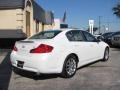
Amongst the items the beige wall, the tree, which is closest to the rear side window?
the beige wall

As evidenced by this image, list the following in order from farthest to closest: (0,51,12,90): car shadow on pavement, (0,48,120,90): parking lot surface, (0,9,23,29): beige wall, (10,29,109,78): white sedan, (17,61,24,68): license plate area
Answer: (0,9,23,29): beige wall
(17,61,24,68): license plate area
(10,29,109,78): white sedan
(0,51,12,90): car shadow on pavement
(0,48,120,90): parking lot surface

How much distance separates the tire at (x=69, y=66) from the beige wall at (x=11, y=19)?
10155mm

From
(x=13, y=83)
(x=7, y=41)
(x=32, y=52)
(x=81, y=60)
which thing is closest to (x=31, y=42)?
(x=32, y=52)

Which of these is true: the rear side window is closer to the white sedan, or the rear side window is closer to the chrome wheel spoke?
the white sedan

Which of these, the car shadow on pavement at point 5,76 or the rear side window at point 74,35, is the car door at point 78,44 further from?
the car shadow on pavement at point 5,76

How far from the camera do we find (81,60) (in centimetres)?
866

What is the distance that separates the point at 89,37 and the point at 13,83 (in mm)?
3634

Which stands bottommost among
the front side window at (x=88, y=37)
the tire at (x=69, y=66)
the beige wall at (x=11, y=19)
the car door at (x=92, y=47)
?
the tire at (x=69, y=66)

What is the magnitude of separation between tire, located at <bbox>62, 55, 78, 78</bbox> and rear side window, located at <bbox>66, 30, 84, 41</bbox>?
2.17ft

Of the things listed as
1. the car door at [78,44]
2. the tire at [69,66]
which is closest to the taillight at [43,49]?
the tire at [69,66]

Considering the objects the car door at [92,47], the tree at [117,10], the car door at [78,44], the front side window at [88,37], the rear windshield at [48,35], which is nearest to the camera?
the rear windshield at [48,35]

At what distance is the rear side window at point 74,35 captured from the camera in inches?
327

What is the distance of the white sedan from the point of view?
7203mm

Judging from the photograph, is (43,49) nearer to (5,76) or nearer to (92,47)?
(5,76)
